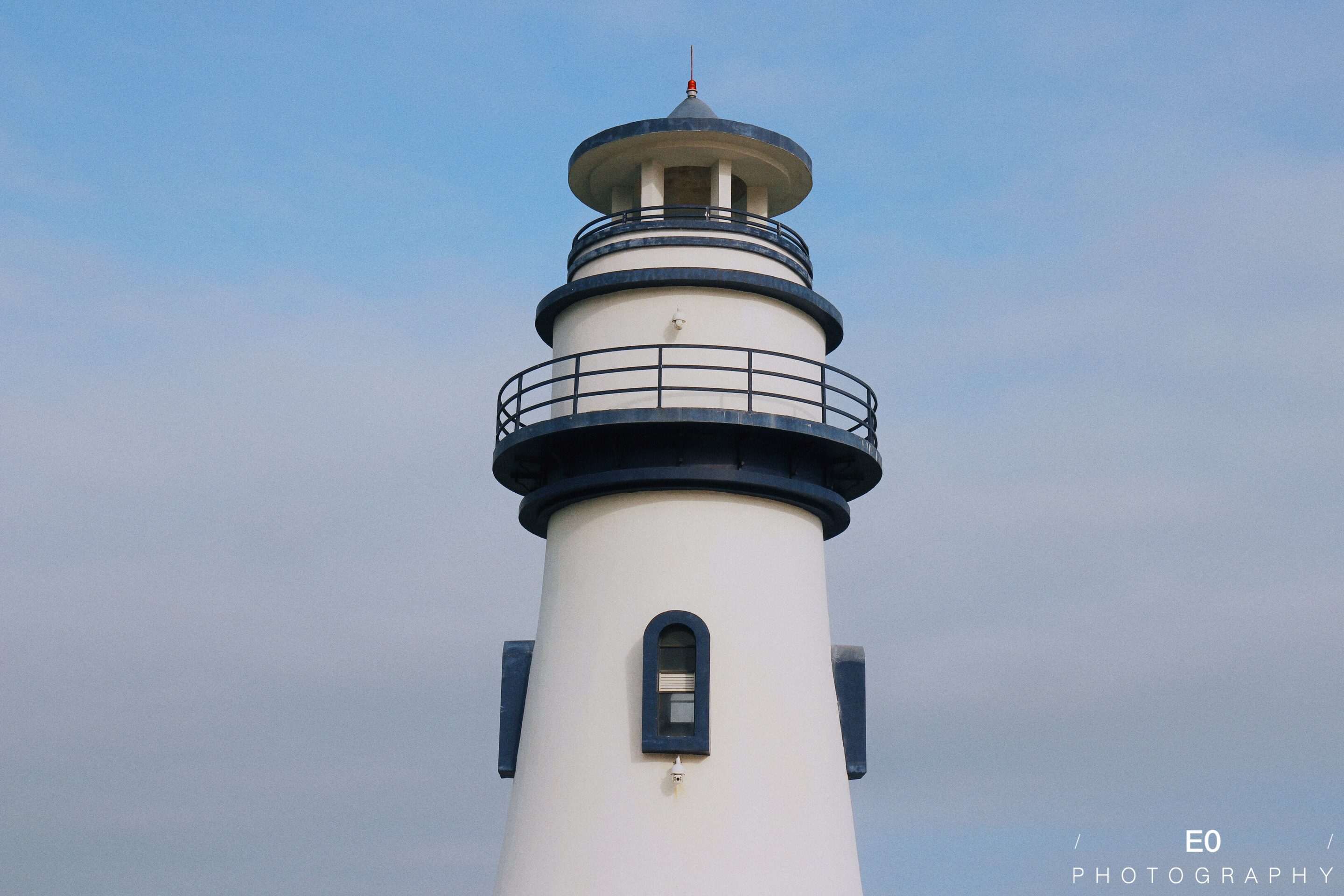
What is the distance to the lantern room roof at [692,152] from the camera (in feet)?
88.8

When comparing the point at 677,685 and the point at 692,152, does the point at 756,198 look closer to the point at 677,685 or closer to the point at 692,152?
the point at 692,152

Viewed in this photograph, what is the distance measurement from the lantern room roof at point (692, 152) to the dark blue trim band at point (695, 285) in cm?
242

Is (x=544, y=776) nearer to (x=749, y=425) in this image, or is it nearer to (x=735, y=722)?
(x=735, y=722)

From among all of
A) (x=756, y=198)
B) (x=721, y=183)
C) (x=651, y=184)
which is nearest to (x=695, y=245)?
(x=721, y=183)

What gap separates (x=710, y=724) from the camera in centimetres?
2420

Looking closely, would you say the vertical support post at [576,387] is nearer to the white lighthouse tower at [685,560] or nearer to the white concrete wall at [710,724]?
the white lighthouse tower at [685,560]

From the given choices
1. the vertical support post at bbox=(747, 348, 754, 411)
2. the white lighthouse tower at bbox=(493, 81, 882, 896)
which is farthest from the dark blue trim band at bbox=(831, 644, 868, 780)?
the vertical support post at bbox=(747, 348, 754, 411)

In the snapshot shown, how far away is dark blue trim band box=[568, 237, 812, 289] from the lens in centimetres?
2644

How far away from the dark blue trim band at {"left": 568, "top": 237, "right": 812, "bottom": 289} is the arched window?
6400 mm

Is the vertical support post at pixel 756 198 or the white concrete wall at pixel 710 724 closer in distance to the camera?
the white concrete wall at pixel 710 724

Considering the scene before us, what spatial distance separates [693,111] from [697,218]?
1983mm

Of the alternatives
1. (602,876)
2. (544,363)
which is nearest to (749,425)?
(544,363)

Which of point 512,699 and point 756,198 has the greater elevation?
point 756,198

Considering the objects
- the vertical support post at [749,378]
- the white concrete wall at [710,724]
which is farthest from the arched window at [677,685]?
the vertical support post at [749,378]
